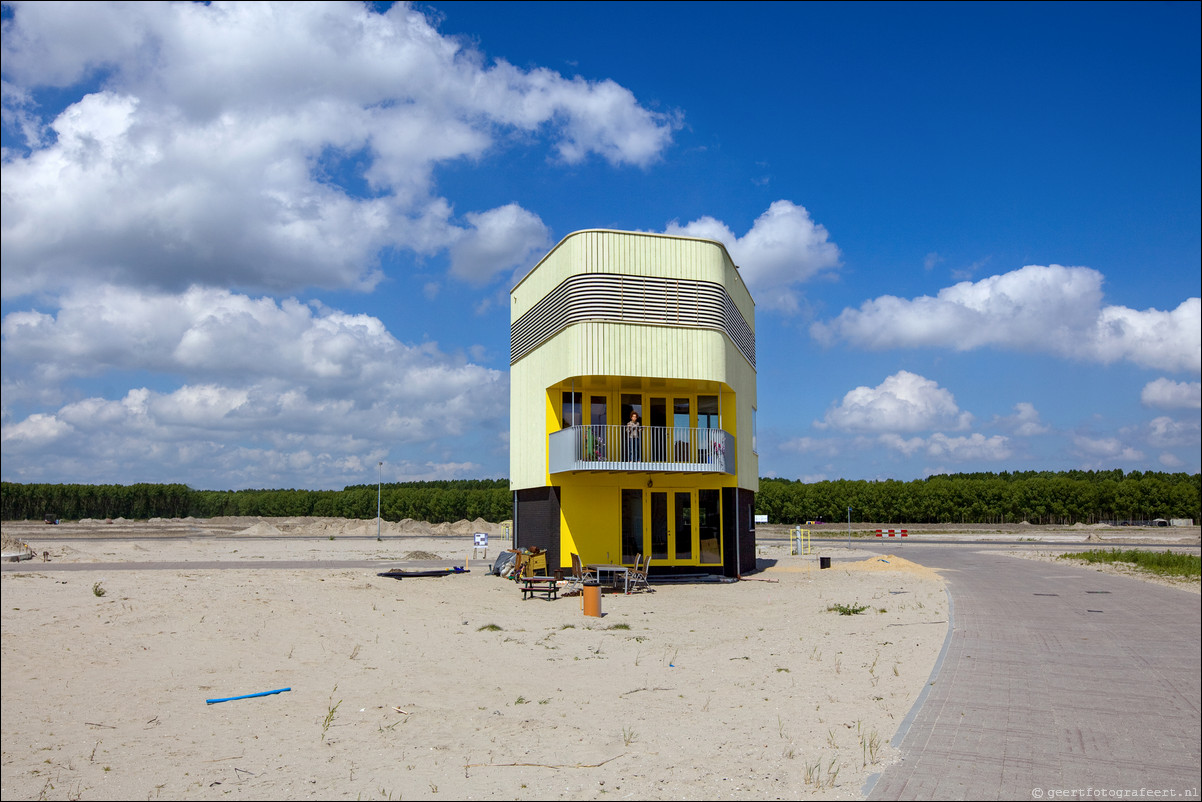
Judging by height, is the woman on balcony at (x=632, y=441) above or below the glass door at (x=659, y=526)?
above

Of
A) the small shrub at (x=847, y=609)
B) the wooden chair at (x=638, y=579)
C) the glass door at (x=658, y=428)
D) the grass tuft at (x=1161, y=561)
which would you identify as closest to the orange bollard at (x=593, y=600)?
the wooden chair at (x=638, y=579)

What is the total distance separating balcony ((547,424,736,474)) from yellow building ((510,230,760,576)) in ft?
0.13

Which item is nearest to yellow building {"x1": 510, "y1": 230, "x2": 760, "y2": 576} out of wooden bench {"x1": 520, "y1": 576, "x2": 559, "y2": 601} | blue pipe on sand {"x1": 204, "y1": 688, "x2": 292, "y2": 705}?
wooden bench {"x1": 520, "y1": 576, "x2": 559, "y2": 601}

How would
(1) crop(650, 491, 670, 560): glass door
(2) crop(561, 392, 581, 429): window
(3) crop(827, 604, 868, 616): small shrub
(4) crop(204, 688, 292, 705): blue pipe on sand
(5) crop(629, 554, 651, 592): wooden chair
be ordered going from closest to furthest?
(4) crop(204, 688, 292, 705): blue pipe on sand < (3) crop(827, 604, 868, 616): small shrub < (5) crop(629, 554, 651, 592): wooden chair < (2) crop(561, 392, 581, 429): window < (1) crop(650, 491, 670, 560): glass door

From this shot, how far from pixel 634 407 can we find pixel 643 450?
183 centimetres

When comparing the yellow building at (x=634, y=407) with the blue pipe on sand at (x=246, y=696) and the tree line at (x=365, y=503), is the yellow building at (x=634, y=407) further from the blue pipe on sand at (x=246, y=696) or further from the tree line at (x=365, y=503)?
the tree line at (x=365, y=503)

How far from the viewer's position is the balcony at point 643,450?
2116cm

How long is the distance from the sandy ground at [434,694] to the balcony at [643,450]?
474 cm

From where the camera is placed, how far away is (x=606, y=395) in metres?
23.4

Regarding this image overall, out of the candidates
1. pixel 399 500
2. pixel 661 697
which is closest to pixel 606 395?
pixel 661 697

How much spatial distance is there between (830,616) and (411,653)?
28.0 feet

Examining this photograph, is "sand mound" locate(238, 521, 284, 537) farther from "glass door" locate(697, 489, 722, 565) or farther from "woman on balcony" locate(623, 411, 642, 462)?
"woman on balcony" locate(623, 411, 642, 462)

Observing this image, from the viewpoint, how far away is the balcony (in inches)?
833

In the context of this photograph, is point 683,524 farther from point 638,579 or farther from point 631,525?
point 638,579
